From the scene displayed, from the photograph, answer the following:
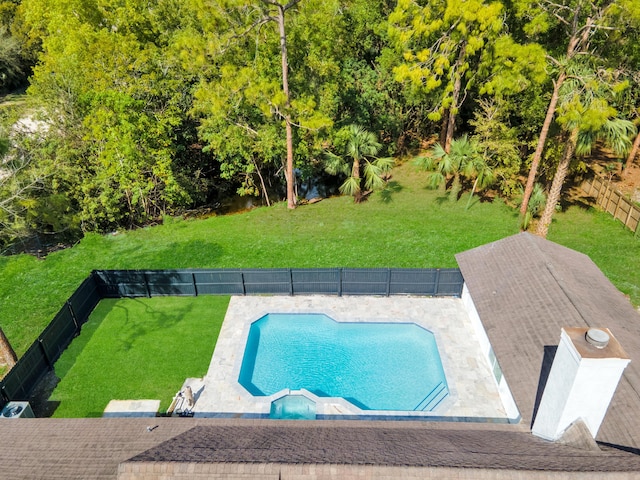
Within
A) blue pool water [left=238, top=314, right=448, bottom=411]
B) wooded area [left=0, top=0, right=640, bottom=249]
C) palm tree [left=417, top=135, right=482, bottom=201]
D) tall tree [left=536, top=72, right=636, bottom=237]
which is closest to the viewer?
blue pool water [left=238, top=314, right=448, bottom=411]

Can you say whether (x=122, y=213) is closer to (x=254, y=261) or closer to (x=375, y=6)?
(x=254, y=261)

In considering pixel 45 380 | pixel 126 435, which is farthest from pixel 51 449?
pixel 45 380

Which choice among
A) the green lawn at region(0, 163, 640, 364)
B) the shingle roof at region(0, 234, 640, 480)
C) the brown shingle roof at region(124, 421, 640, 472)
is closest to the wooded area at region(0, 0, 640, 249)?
the green lawn at region(0, 163, 640, 364)

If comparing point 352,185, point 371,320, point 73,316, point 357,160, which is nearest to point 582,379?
point 371,320

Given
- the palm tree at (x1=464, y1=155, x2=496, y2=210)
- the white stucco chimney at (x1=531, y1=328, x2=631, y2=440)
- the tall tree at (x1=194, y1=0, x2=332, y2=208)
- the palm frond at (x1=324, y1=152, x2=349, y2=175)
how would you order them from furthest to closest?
the palm frond at (x1=324, y1=152, x2=349, y2=175) → the palm tree at (x1=464, y1=155, x2=496, y2=210) → the tall tree at (x1=194, y1=0, x2=332, y2=208) → the white stucco chimney at (x1=531, y1=328, x2=631, y2=440)

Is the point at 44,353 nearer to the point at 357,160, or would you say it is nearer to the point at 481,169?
the point at 357,160

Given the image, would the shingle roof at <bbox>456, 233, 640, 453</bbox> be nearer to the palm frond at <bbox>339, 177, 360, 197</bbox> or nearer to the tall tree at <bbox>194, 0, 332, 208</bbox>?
the palm frond at <bbox>339, 177, 360, 197</bbox>
